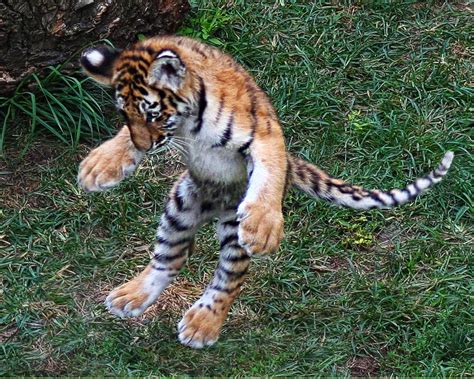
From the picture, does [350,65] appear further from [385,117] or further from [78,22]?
[78,22]

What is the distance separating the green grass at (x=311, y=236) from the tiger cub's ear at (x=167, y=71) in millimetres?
1575

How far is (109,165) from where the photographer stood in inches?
214

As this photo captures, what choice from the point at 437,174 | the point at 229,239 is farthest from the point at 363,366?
the point at 437,174

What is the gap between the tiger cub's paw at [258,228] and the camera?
17.0 feet

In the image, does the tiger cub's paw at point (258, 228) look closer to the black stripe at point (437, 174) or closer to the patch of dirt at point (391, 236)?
the black stripe at point (437, 174)

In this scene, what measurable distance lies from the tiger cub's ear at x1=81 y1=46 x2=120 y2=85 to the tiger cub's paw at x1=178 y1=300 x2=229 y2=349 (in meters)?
1.39

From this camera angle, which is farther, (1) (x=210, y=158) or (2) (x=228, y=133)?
(1) (x=210, y=158)

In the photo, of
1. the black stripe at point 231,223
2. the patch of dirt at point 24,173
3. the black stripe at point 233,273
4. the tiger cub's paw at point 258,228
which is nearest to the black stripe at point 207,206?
the black stripe at point 231,223

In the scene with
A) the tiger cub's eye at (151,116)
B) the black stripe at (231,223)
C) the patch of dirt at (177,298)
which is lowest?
the patch of dirt at (177,298)

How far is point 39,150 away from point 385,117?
244cm

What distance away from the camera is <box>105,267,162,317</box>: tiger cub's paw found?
6.02 m

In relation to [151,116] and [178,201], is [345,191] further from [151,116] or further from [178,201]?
[151,116]

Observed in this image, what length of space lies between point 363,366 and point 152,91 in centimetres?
199

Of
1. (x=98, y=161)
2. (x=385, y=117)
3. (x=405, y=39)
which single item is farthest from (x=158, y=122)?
(x=405, y=39)
